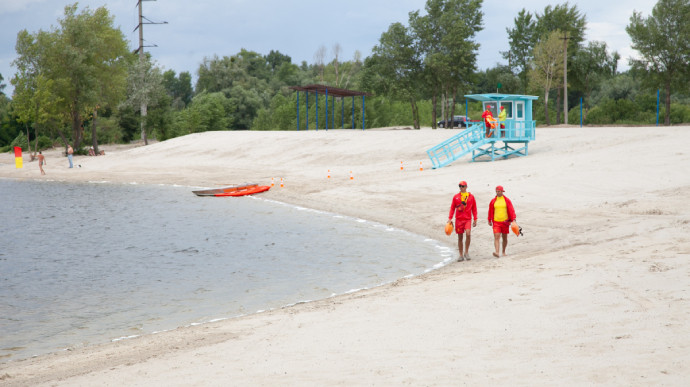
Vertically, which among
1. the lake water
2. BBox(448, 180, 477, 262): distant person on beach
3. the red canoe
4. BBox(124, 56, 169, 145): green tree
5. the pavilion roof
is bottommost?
the lake water

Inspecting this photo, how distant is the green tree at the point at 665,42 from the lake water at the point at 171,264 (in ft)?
121

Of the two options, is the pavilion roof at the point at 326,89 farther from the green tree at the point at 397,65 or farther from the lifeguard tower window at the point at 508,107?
the lifeguard tower window at the point at 508,107

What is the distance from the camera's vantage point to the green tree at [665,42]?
4894 cm

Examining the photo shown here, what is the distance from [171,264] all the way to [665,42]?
45880mm

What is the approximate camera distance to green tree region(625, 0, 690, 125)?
48.9 m

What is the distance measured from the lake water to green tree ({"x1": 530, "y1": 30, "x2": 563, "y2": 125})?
3957cm

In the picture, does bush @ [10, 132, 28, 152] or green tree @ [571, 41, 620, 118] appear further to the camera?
bush @ [10, 132, 28, 152]

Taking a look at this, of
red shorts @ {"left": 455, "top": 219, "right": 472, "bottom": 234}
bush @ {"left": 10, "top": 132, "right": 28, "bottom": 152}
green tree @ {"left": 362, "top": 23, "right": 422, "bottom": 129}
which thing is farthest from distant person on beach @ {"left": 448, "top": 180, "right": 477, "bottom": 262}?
bush @ {"left": 10, "top": 132, "right": 28, "bottom": 152}

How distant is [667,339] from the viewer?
7.04 metres

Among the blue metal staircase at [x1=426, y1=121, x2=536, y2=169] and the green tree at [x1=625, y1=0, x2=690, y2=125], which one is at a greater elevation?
the green tree at [x1=625, y1=0, x2=690, y2=125]

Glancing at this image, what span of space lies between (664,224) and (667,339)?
8482 mm

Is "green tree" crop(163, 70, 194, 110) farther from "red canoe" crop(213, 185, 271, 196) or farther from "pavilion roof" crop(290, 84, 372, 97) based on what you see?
"red canoe" crop(213, 185, 271, 196)

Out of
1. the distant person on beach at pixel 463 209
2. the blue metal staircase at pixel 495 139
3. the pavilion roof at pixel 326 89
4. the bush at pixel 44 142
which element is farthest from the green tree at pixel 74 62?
the distant person on beach at pixel 463 209

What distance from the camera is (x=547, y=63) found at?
5912 centimetres
